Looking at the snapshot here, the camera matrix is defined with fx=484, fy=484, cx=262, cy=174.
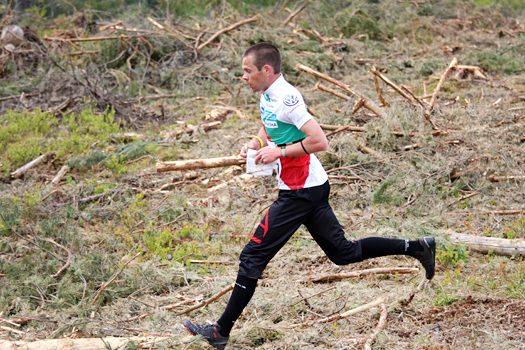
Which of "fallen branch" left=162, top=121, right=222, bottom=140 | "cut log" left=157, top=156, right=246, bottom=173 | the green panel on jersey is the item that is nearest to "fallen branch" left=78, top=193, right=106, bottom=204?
"cut log" left=157, top=156, right=246, bottom=173

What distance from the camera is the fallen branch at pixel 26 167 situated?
25.1 ft

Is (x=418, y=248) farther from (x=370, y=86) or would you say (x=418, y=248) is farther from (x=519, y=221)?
(x=370, y=86)

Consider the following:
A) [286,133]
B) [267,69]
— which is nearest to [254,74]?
[267,69]

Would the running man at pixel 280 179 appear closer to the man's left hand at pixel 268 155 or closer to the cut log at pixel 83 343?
the man's left hand at pixel 268 155

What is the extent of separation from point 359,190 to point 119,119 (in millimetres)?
5030

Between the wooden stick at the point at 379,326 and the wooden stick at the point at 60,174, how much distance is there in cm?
546

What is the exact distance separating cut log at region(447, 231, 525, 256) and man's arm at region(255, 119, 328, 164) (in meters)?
2.38

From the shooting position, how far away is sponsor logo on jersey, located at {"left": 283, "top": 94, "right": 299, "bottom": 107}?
3148 millimetres

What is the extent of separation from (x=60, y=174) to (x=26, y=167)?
73 centimetres

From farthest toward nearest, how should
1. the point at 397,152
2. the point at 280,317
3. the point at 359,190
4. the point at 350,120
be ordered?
the point at 350,120, the point at 397,152, the point at 359,190, the point at 280,317

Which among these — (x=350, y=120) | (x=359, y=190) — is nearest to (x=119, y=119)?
(x=350, y=120)

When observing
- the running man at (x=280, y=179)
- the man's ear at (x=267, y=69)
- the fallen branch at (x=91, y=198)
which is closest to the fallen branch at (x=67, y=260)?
the fallen branch at (x=91, y=198)

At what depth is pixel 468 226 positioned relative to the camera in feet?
16.8

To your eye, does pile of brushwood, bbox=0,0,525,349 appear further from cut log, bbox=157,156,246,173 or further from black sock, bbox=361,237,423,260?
black sock, bbox=361,237,423,260
